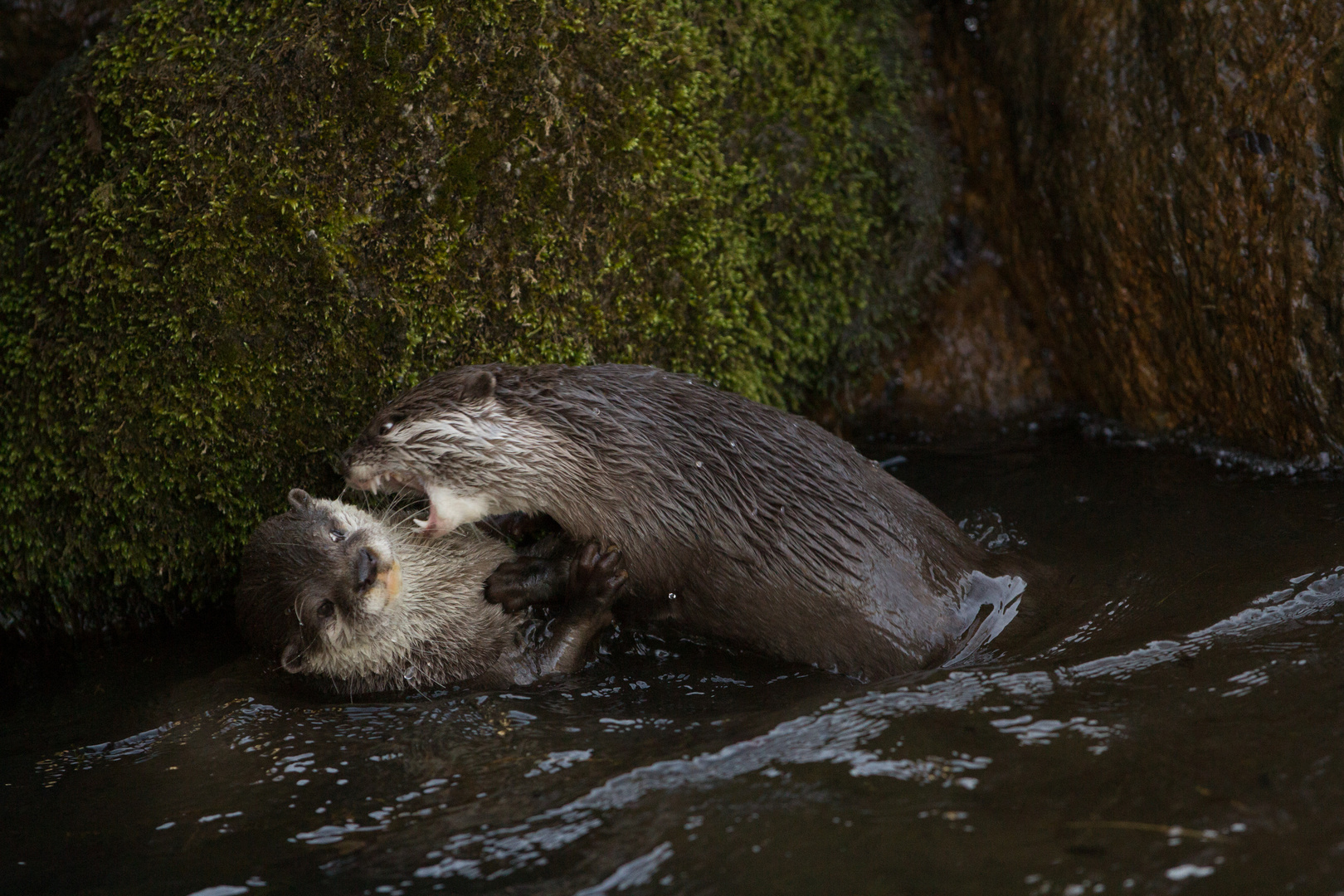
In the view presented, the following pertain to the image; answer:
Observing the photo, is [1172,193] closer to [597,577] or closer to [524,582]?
[597,577]

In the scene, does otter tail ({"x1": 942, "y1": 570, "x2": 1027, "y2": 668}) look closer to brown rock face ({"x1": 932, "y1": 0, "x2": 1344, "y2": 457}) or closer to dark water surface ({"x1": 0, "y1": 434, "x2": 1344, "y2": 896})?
dark water surface ({"x1": 0, "y1": 434, "x2": 1344, "y2": 896})

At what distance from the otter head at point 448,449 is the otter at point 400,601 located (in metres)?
0.19

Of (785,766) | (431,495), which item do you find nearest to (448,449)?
(431,495)

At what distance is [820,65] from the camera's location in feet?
13.7

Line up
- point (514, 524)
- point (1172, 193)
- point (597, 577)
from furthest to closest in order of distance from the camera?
point (1172, 193) → point (514, 524) → point (597, 577)

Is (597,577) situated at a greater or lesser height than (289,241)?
lesser

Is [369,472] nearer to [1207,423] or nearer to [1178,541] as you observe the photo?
[1178,541]

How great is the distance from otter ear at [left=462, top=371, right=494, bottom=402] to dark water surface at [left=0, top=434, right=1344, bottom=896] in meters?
0.83

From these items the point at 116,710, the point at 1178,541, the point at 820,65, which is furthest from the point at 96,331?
the point at 1178,541

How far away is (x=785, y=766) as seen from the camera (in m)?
2.34

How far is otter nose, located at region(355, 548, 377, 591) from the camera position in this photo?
3.16m

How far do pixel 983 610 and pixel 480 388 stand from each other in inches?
61.0

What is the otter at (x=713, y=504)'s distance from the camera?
3.06 metres

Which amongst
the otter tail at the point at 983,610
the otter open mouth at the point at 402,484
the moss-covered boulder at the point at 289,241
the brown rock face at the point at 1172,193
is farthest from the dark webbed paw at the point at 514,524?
the brown rock face at the point at 1172,193
